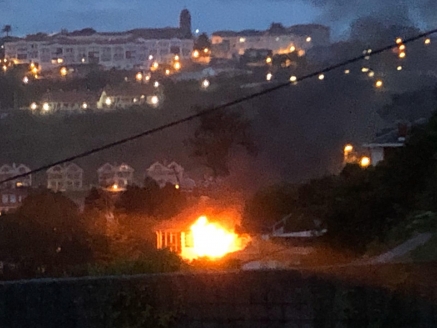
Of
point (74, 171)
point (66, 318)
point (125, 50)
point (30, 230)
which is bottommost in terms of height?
point (66, 318)

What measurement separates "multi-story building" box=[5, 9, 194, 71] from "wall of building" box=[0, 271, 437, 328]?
1899 inches

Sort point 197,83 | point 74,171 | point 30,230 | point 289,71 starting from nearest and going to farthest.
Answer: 1. point 30,230
2. point 74,171
3. point 289,71
4. point 197,83

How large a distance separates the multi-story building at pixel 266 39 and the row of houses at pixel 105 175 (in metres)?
23.5

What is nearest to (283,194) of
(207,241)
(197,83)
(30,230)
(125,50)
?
(207,241)

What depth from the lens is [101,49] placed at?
183 ft

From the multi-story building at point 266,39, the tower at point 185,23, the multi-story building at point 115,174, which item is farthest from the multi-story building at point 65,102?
the tower at point 185,23

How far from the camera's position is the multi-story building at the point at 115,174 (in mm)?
24562

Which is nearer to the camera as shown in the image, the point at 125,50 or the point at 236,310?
the point at 236,310

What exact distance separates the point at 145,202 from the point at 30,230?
5636 mm

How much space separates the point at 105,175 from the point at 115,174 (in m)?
0.40

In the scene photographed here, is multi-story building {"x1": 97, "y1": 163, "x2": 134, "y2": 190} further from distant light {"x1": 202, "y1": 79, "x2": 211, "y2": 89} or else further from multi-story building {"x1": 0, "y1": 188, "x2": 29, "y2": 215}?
distant light {"x1": 202, "y1": 79, "x2": 211, "y2": 89}

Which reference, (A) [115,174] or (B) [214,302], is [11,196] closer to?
(A) [115,174]

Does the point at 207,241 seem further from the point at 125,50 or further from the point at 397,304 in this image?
the point at 125,50

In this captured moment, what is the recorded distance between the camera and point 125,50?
55.2 metres
